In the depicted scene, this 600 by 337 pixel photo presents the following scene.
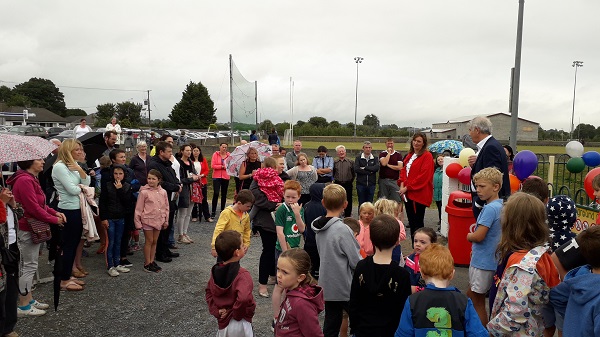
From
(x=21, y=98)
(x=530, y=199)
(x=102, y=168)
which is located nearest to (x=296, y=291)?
(x=530, y=199)

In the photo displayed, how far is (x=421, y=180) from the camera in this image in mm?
6504

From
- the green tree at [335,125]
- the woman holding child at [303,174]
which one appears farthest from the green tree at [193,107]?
the woman holding child at [303,174]

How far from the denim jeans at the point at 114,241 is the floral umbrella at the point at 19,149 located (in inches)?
57.9

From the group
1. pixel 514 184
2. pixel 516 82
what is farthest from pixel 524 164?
pixel 516 82

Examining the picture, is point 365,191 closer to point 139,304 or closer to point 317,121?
point 139,304

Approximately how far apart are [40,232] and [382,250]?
4.00m

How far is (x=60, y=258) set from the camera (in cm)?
500

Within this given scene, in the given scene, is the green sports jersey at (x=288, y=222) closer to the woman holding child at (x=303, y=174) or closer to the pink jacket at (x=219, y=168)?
the woman holding child at (x=303, y=174)

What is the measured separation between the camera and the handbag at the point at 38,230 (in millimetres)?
4711

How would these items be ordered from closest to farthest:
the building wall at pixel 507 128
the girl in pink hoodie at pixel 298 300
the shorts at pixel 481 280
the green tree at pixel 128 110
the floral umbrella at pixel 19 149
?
the girl in pink hoodie at pixel 298 300 < the shorts at pixel 481 280 < the floral umbrella at pixel 19 149 < the building wall at pixel 507 128 < the green tree at pixel 128 110

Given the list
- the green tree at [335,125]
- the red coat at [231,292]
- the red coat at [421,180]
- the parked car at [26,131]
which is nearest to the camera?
the red coat at [231,292]

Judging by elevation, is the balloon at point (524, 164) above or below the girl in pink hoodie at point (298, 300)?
above

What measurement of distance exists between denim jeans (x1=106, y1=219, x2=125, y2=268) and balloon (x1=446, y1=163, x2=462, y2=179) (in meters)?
5.33

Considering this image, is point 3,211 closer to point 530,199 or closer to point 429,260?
point 429,260
